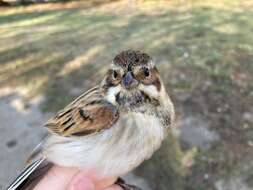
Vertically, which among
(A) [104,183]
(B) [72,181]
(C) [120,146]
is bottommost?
(A) [104,183]

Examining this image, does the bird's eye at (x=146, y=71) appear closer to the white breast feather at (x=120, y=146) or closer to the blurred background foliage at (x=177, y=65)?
the white breast feather at (x=120, y=146)

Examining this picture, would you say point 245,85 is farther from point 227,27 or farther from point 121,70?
point 121,70

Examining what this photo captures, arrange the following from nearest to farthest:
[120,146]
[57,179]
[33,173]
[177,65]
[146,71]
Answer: [120,146] → [146,71] → [57,179] → [33,173] → [177,65]

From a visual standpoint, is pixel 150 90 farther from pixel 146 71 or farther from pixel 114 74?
pixel 114 74

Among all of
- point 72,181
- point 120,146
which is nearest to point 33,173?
point 72,181

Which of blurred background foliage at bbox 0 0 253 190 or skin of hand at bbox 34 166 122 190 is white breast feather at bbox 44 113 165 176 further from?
blurred background foliage at bbox 0 0 253 190

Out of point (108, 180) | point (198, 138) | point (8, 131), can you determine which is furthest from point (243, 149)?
point (108, 180)
